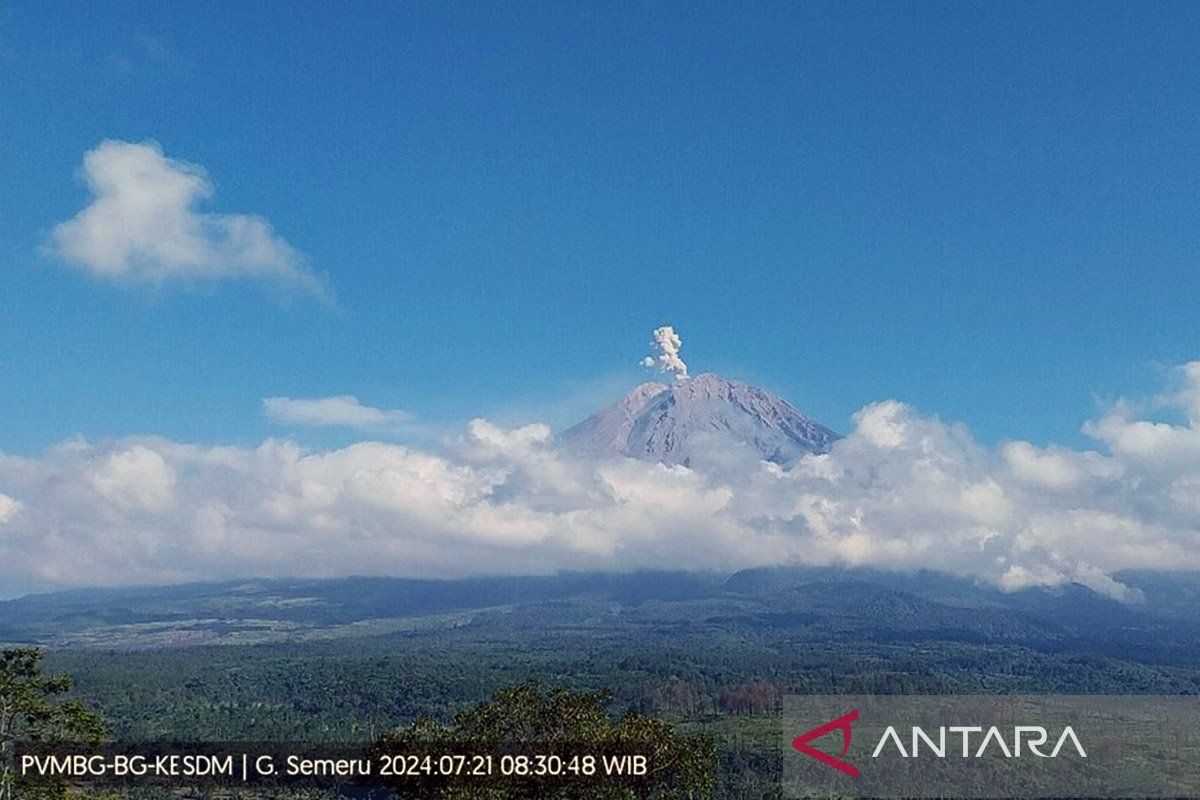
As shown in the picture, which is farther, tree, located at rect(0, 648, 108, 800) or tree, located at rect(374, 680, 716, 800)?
tree, located at rect(374, 680, 716, 800)

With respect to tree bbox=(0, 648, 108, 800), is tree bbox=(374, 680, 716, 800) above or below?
below

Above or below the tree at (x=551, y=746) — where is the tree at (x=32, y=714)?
above

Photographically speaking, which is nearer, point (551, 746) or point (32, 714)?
point (32, 714)

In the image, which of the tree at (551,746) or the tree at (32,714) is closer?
the tree at (32,714)
